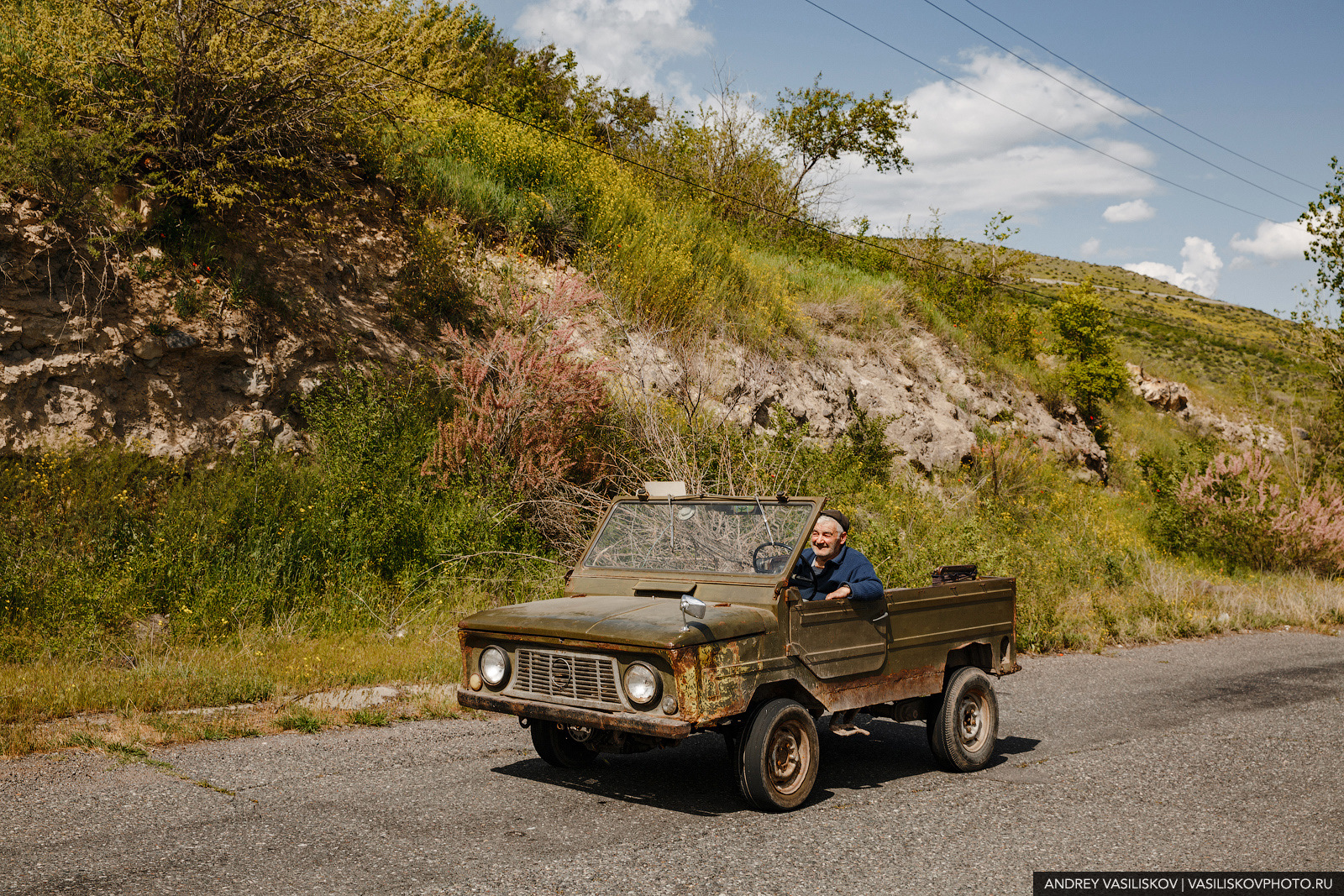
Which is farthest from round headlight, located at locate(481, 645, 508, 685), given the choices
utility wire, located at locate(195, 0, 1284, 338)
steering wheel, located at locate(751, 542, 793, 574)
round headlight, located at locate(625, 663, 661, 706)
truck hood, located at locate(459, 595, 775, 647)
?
utility wire, located at locate(195, 0, 1284, 338)

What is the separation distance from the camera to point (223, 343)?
12789 millimetres

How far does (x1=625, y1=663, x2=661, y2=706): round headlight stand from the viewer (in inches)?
202

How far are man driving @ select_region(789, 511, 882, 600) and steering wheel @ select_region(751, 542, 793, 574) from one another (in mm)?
151

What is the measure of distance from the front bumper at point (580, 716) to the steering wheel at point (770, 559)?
48.9 inches

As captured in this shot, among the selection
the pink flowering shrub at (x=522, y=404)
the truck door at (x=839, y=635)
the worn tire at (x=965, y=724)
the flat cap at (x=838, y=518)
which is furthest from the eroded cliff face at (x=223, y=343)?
the truck door at (x=839, y=635)

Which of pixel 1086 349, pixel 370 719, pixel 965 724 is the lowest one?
pixel 370 719

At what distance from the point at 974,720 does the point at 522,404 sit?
25.5 ft

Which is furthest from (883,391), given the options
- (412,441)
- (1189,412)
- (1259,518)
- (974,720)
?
(1189,412)

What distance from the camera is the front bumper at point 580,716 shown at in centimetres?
501

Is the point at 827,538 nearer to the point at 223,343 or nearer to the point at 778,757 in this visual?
the point at 778,757

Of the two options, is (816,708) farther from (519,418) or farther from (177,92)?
(177,92)

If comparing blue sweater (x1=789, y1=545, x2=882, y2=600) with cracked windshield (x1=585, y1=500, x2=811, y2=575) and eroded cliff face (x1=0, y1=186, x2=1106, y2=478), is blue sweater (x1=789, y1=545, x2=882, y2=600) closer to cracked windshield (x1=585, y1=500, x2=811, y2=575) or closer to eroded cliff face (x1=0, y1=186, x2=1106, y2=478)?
cracked windshield (x1=585, y1=500, x2=811, y2=575)

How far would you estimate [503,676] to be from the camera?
18.9 ft

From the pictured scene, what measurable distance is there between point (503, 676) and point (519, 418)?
7.57 m
